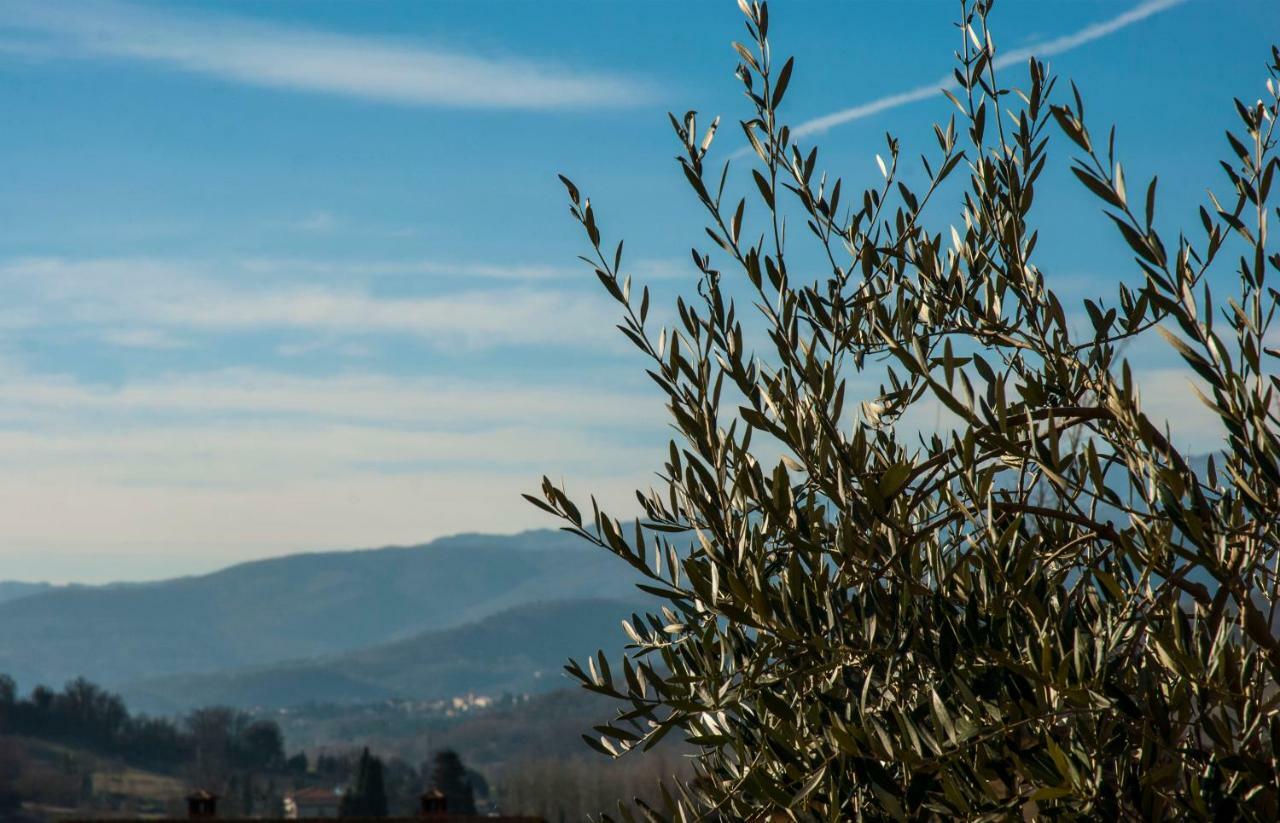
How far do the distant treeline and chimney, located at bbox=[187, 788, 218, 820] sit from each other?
122516mm

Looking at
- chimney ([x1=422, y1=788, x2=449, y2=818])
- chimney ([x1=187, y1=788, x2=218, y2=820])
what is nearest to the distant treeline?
chimney ([x1=422, y1=788, x2=449, y2=818])

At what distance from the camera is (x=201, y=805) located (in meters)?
34.6

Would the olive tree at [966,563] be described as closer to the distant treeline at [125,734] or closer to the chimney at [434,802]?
the chimney at [434,802]

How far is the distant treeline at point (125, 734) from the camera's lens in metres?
150

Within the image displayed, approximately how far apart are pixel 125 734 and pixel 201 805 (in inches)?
Answer: 5394

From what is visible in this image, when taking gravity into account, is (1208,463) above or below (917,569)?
above

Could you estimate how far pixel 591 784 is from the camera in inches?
5123

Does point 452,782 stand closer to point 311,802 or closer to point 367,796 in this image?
point 367,796

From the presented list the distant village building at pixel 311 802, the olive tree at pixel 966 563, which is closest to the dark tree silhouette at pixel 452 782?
the distant village building at pixel 311 802

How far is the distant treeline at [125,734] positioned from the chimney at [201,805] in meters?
123

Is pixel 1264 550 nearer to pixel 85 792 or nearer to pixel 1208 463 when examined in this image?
pixel 1208 463

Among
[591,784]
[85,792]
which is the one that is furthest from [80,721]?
[591,784]

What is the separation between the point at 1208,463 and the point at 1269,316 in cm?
70

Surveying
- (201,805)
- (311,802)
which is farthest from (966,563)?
(311,802)
